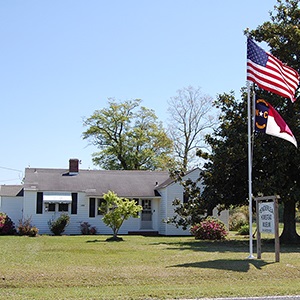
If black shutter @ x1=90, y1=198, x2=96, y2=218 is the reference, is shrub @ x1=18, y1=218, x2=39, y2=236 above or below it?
below

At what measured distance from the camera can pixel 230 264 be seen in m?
14.4

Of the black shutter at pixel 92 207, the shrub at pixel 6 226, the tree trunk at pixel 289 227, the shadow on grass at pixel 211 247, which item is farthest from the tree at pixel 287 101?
the shrub at pixel 6 226

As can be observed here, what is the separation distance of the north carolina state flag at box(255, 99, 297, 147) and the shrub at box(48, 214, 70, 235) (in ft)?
66.5

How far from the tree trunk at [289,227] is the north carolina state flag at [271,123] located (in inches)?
381

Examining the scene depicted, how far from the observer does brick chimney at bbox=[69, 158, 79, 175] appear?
1549 inches

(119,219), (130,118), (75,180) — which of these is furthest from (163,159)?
(119,219)

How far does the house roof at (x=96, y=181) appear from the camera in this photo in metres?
36.3

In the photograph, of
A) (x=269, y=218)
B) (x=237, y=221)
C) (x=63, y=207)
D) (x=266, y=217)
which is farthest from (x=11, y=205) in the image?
(x=269, y=218)

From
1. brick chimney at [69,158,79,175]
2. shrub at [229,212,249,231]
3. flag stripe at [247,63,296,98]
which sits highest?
flag stripe at [247,63,296,98]

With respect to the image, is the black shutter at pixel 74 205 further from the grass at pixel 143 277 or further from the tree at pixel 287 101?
the grass at pixel 143 277

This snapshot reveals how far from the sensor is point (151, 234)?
1428 inches

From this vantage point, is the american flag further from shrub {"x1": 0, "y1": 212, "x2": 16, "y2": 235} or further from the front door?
the front door

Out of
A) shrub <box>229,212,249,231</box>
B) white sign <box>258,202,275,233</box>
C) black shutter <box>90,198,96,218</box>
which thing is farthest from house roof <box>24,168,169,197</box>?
white sign <box>258,202,275,233</box>

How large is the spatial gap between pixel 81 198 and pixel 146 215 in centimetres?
497
